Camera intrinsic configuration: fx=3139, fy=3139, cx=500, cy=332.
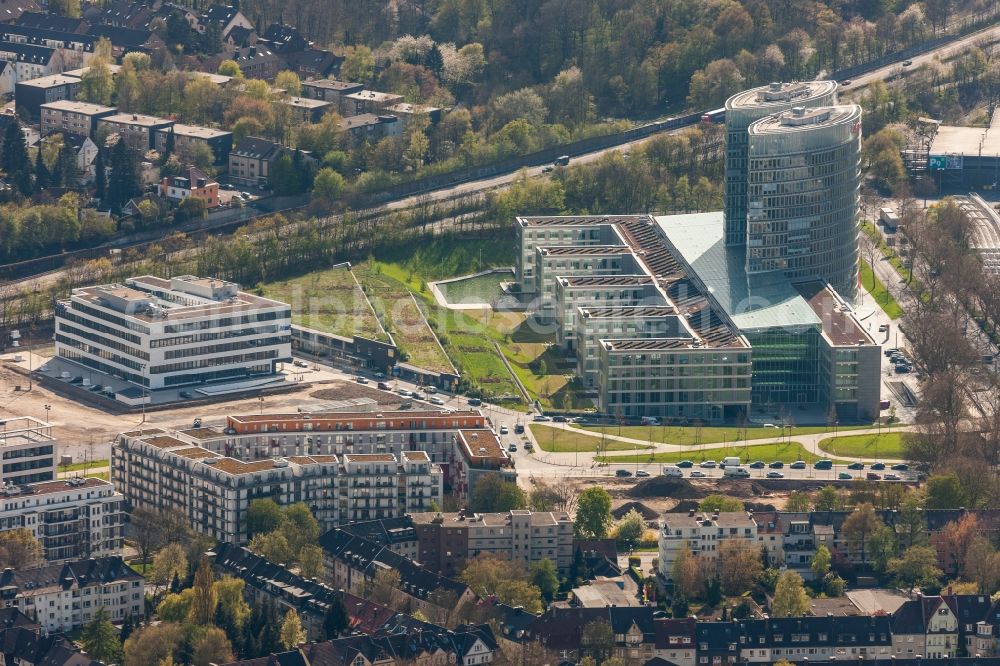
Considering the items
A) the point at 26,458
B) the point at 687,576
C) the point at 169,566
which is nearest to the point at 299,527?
the point at 169,566

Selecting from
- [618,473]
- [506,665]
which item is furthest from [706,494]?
[506,665]

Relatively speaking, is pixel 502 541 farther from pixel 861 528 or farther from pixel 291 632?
pixel 861 528

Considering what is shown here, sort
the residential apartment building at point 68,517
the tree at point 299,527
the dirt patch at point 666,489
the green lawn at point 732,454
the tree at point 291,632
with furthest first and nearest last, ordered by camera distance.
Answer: the green lawn at point 732,454
the dirt patch at point 666,489
the residential apartment building at point 68,517
the tree at point 299,527
the tree at point 291,632

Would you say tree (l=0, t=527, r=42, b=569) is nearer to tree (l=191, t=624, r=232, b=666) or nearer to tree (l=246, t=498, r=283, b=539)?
tree (l=246, t=498, r=283, b=539)

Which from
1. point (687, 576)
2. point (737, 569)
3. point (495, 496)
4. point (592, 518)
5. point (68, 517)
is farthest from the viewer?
point (495, 496)

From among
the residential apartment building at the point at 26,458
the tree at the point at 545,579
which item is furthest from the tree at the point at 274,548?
the residential apartment building at the point at 26,458

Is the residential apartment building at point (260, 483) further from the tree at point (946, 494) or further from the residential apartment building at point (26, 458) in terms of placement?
the tree at point (946, 494)

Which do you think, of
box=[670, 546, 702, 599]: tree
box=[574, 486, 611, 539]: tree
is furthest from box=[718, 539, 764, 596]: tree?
box=[574, 486, 611, 539]: tree
